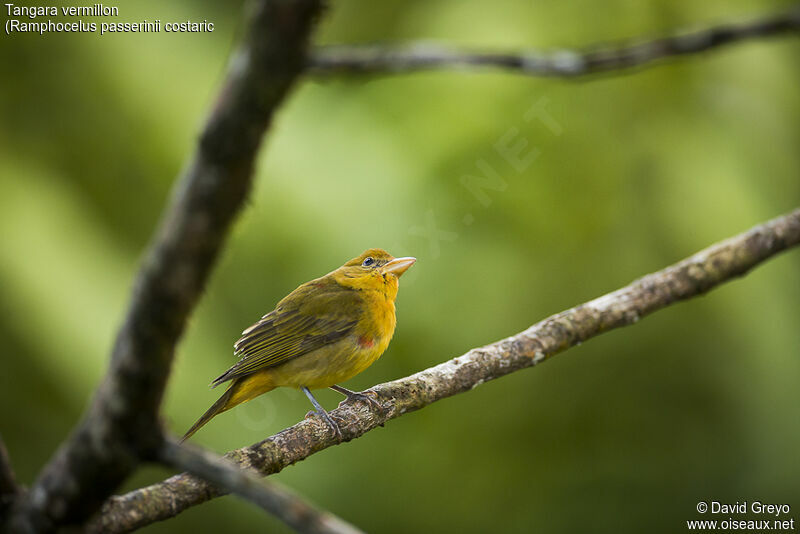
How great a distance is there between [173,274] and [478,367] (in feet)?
4.17

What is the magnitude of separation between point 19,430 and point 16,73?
196cm

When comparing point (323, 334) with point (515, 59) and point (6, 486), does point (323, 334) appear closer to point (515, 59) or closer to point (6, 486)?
point (6, 486)

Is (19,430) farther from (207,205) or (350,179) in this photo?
(207,205)

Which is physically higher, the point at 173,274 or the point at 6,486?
the point at 173,274

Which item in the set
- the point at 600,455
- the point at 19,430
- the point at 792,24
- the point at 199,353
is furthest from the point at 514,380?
the point at 792,24

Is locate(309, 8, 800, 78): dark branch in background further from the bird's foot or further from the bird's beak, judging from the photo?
the bird's beak

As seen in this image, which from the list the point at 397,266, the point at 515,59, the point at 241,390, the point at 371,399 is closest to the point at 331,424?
the point at 371,399

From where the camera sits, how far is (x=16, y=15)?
4.01 meters

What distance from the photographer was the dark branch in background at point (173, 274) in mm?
938

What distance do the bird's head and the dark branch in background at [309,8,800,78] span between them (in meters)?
1.56

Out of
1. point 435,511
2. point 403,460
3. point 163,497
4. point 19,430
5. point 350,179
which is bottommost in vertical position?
point 435,511

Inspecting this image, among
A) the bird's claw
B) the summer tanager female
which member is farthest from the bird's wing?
the bird's claw

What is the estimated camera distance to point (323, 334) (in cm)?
237

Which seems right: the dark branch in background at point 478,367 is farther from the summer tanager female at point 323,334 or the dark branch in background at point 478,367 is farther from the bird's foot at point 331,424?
the summer tanager female at point 323,334
